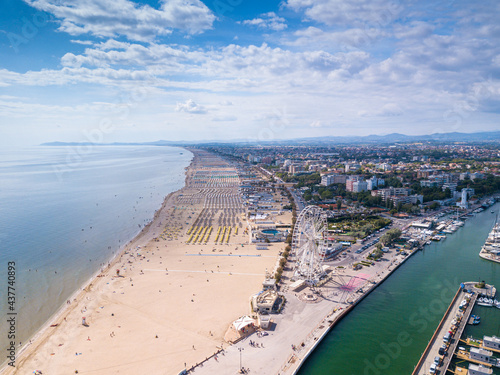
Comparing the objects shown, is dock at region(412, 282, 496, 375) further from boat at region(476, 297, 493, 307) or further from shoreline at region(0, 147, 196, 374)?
shoreline at region(0, 147, 196, 374)

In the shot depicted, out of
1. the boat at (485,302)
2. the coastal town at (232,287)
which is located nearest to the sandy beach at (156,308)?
the coastal town at (232,287)

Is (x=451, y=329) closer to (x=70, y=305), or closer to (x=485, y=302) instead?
(x=485, y=302)

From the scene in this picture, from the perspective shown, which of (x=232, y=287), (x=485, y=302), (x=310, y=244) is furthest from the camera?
(x=310, y=244)

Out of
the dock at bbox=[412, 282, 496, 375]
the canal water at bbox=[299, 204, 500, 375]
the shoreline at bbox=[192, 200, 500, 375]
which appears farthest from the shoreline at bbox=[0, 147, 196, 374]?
the dock at bbox=[412, 282, 496, 375]

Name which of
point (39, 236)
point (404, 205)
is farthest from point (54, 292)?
point (404, 205)

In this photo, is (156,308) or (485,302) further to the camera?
(156,308)

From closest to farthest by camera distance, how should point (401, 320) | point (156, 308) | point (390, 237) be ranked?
point (401, 320), point (156, 308), point (390, 237)

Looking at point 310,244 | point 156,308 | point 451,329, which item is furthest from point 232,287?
point 451,329
